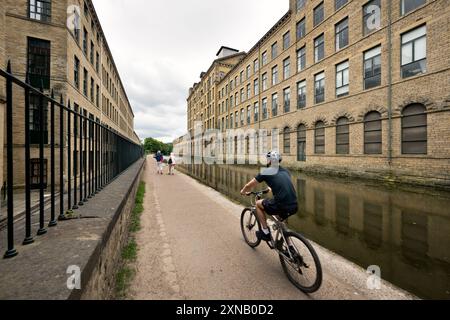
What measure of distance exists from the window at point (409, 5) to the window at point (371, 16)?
4.68 ft

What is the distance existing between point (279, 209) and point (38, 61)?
15.2m

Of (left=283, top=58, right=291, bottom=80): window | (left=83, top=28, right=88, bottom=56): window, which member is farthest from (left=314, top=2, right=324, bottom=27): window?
(left=83, top=28, right=88, bottom=56): window

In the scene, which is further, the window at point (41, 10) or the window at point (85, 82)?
the window at point (85, 82)

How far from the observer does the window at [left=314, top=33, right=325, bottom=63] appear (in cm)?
1926

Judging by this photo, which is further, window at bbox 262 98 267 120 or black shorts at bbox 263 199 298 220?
window at bbox 262 98 267 120

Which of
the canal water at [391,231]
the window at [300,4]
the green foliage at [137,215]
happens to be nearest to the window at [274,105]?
the window at [300,4]

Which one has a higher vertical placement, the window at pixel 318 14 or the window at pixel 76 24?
the window at pixel 318 14

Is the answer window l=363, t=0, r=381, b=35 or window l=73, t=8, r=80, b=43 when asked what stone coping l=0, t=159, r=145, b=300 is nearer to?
window l=73, t=8, r=80, b=43

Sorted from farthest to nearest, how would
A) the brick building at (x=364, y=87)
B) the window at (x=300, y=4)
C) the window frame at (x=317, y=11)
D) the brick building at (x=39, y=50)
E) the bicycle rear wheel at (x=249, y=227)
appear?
the window at (x=300, y=4) → the window frame at (x=317, y=11) → the brick building at (x=364, y=87) → the brick building at (x=39, y=50) → the bicycle rear wheel at (x=249, y=227)

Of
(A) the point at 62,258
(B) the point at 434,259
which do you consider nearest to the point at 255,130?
(B) the point at 434,259

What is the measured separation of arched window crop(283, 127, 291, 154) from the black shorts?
19.7 m

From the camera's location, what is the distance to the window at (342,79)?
16.9 m

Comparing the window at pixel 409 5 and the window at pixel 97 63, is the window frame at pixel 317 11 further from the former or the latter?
the window at pixel 97 63
